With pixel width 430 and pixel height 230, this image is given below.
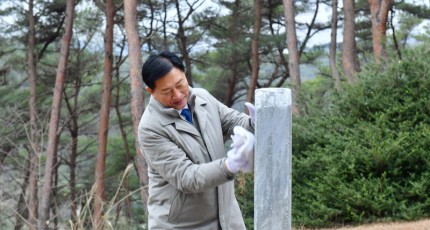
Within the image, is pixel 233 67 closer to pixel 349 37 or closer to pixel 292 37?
pixel 292 37

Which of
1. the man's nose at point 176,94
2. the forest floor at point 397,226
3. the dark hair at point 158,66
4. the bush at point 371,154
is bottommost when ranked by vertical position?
the forest floor at point 397,226

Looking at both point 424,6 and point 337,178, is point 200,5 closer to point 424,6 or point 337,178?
point 424,6

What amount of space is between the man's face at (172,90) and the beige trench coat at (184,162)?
0.04 metres

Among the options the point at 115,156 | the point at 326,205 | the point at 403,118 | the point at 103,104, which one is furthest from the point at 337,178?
the point at 115,156


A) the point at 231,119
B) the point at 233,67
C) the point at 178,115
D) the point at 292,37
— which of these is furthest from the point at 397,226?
the point at 233,67

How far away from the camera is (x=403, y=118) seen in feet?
32.2

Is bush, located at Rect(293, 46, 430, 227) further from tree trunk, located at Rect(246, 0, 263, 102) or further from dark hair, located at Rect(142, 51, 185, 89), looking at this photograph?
Result: tree trunk, located at Rect(246, 0, 263, 102)

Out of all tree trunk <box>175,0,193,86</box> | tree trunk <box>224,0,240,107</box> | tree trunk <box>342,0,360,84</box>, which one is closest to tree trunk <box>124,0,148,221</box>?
tree trunk <box>342,0,360,84</box>

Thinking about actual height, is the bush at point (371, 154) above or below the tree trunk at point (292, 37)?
below

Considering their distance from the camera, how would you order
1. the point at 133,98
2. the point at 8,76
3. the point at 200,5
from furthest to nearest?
the point at 8,76 < the point at 200,5 < the point at 133,98

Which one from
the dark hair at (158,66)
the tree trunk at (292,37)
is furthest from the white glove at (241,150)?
the tree trunk at (292,37)

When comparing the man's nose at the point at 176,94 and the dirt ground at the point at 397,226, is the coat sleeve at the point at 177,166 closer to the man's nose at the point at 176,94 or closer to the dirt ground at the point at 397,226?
the man's nose at the point at 176,94

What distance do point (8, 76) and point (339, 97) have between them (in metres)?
17.6

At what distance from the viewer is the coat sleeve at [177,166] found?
9.62ft
